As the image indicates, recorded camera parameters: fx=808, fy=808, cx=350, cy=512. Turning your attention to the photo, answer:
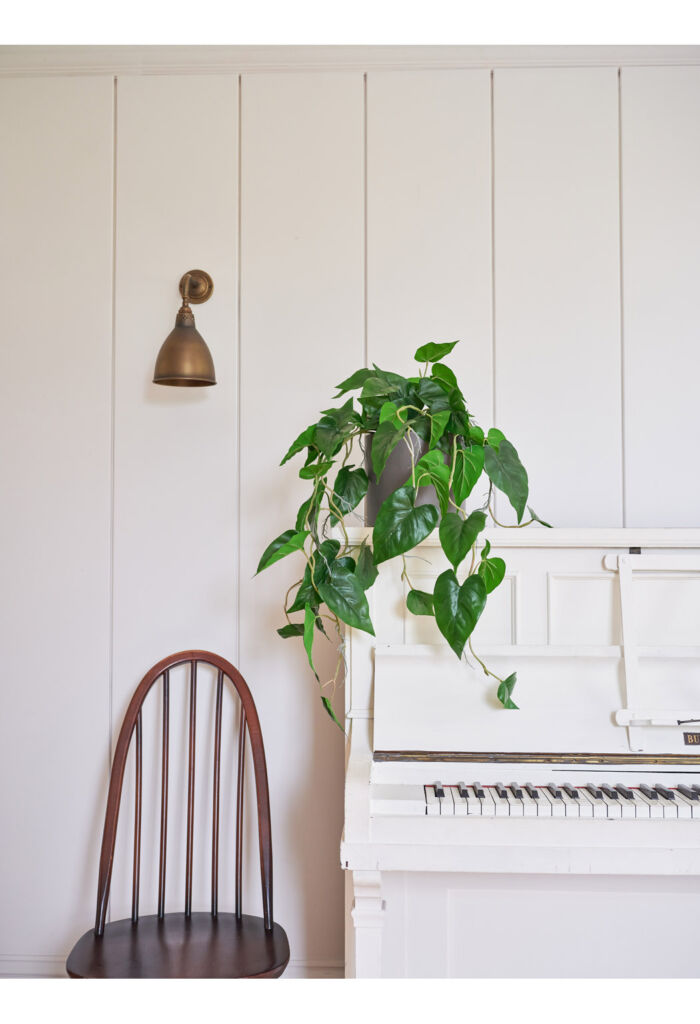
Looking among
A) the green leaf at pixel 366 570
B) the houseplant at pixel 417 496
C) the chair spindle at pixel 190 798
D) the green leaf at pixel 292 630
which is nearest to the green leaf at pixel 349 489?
the houseplant at pixel 417 496

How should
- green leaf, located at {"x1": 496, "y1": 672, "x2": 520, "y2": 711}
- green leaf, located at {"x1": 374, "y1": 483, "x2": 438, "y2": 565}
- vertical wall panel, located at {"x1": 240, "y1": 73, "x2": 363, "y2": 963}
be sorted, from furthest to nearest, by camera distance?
vertical wall panel, located at {"x1": 240, "y1": 73, "x2": 363, "y2": 963} → green leaf, located at {"x1": 496, "y1": 672, "x2": 520, "y2": 711} → green leaf, located at {"x1": 374, "y1": 483, "x2": 438, "y2": 565}

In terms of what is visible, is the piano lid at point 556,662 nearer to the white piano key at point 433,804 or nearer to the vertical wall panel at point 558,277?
the white piano key at point 433,804

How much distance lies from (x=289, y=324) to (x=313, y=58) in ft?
2.43

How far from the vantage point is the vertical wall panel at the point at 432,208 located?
2250mm

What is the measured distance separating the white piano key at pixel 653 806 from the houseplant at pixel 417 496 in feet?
1.00

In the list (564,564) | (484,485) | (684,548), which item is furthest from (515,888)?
(484,485)

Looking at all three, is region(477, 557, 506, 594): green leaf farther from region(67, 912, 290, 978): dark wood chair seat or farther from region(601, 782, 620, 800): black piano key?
region(67, 912, 290, 978): dark wood chair seat

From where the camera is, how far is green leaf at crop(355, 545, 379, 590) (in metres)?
1.74

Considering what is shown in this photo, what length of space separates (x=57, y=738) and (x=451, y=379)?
58.7 inches

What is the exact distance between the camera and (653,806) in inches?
61.0

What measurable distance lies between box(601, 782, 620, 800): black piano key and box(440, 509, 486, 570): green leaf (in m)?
0.56

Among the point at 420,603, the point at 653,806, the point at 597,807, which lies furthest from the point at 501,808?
the point at 420,603

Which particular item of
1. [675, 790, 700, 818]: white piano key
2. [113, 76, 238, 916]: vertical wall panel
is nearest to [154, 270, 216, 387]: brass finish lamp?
[113, 76, 238, 916]: vertical wall panel

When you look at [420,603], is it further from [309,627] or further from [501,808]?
[501,808]
